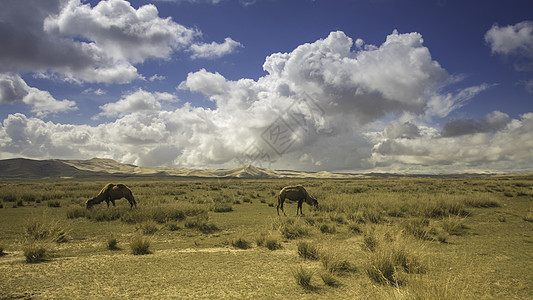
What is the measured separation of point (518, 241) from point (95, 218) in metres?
19.4

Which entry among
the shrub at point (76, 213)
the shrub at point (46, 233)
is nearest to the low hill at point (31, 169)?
the shrub at point (76, 213)

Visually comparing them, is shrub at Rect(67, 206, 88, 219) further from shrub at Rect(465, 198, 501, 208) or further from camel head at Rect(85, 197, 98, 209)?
shrub at Rect(465, 198, 501, 208)

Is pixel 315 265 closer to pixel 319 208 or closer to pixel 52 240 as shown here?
pixel 52 240

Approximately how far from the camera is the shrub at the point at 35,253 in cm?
681

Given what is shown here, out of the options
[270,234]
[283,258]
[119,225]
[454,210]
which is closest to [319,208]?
[454,210]

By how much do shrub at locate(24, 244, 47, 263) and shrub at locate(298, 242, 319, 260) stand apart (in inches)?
291

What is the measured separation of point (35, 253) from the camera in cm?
695

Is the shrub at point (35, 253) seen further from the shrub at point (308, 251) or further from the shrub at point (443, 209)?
the shrub at point (443, 209)

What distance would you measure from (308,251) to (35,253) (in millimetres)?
7723

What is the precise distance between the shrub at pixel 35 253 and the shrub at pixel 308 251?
740 cm

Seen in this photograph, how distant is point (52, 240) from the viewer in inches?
355

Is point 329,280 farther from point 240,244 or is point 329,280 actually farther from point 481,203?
point 481,203

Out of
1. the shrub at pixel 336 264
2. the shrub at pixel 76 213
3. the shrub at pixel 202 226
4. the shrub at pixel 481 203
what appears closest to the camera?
the shrub at pixel 336 264

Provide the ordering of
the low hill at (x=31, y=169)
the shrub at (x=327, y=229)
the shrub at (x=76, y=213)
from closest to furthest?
the shrub at (x=327, y=229) → the shrub at (x=76, y=213) → the low hill at (x=31, y=169)
